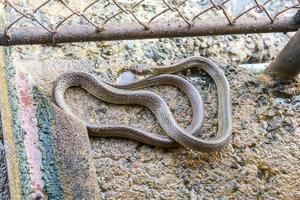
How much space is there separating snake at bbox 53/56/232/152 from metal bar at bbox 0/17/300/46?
509 mm

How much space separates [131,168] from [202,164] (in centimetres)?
43

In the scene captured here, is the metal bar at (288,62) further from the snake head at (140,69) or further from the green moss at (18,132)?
the green moss at (18,132)

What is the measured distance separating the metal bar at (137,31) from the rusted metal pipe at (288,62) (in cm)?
18

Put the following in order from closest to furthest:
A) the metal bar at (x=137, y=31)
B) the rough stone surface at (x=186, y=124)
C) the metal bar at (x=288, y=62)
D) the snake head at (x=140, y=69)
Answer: the metal bar at (x=137, y=31)
the rough stone surface at (x=186, y=124)
the metal bar at (x=288, y=62)
the snake head at (x=140, y=69)

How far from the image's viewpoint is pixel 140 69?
12.0ft

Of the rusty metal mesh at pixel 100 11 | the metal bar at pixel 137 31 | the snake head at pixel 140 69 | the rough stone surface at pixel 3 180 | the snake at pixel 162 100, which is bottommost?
the rough stone surface at pixel 3 180

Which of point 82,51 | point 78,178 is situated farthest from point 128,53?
point 78,178

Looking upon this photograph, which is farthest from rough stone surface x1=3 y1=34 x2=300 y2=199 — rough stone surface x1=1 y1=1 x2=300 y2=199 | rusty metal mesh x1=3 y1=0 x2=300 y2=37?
rusty metal mesh x1=3 y1=0 x2=300 y2=37

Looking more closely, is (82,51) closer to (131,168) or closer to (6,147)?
(131,168)

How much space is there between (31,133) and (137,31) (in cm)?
78

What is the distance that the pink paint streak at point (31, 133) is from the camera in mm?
2617

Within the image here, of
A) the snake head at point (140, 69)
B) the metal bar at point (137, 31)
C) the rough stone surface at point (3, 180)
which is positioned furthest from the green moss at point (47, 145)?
the snake head at point (140, 69)

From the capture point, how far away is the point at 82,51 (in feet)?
12.1

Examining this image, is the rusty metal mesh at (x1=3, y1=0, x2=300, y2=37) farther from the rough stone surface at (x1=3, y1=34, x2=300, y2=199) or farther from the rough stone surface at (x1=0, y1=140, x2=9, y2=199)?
the rough stone surface at (x1=0, y1=140, x2=9, y2=199)
